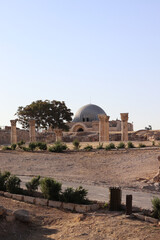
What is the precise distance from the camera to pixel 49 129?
186ft

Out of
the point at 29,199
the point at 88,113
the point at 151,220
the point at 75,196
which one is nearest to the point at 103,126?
the point at 29,199

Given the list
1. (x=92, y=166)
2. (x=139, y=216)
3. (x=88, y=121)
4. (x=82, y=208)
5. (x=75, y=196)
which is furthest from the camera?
(x=88, y=121)

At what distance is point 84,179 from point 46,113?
3707 centimetres

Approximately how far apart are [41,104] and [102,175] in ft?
118

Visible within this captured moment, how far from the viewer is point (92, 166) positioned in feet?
58.6

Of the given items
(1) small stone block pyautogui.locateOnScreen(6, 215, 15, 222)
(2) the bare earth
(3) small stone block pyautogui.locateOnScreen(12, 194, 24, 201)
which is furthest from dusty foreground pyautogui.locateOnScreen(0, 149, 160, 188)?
(1) small stone block pyautogui.locateOnScreen(6, 215, 15, 222)

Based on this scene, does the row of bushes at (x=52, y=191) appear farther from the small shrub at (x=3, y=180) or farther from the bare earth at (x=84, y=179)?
the bare earth at (x=84, y=179)

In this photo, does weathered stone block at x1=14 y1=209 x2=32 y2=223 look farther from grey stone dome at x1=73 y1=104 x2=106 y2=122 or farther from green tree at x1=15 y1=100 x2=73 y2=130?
grey stone dome at x1=73 y1=104 x2=106 y2=122

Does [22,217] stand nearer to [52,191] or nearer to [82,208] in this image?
[82,208]

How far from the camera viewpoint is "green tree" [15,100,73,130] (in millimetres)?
50594

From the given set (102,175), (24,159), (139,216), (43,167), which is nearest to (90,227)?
(139,216)

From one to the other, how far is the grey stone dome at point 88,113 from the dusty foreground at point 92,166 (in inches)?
1638

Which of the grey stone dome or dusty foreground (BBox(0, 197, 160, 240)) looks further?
the grey stone dome

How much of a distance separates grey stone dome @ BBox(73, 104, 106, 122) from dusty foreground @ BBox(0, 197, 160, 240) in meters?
55.1
